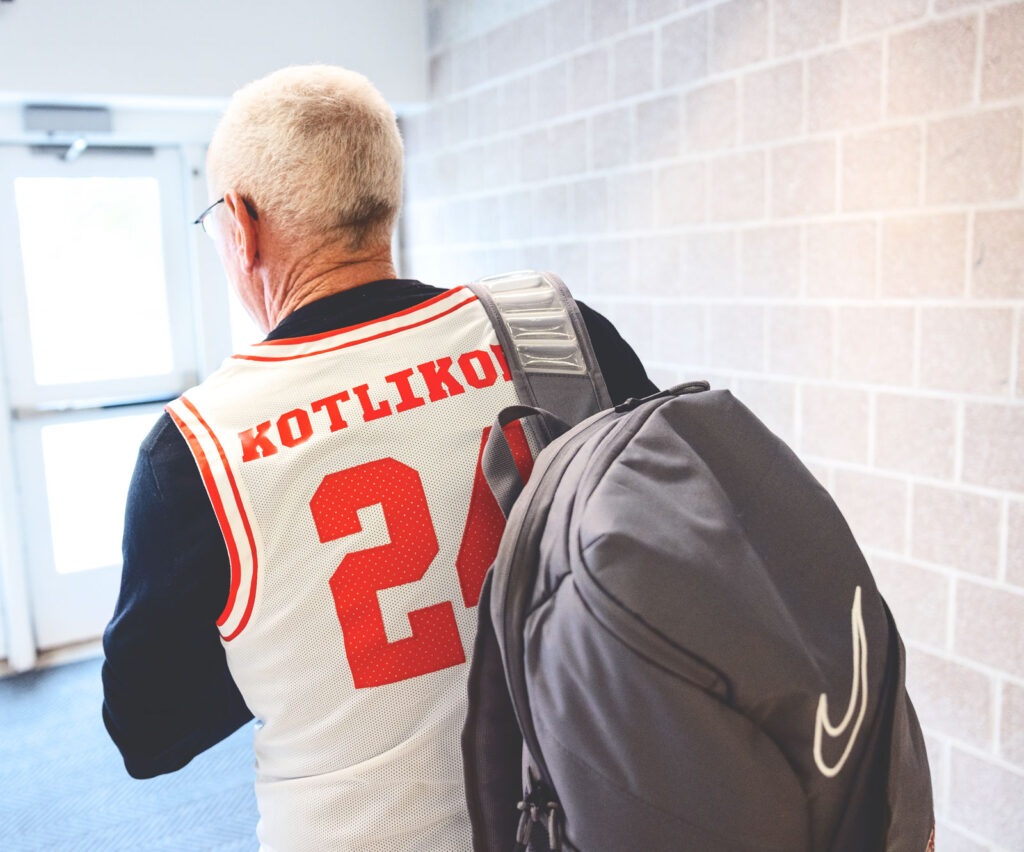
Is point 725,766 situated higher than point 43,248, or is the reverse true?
point 43,248

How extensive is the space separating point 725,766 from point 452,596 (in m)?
0.31

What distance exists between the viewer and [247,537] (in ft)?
2.66

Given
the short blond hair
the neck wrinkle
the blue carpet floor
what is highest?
the short blond hair

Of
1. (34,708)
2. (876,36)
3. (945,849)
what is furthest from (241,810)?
(876,36)

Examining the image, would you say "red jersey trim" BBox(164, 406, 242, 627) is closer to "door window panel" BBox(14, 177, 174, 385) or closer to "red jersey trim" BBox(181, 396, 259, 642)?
"red jersey trim" BBox(181, 396, 259, 642)

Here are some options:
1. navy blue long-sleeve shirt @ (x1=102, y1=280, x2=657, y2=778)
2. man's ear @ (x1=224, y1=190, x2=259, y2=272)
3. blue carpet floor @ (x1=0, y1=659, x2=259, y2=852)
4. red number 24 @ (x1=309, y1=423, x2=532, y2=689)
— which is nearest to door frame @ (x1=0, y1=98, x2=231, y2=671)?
blue carpet floor @ (x1=0, y1=659, x2=259, y2=852)

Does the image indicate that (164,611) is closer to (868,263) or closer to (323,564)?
(323,564)

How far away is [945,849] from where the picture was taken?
1.87 m

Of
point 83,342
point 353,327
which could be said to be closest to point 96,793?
point 83,342

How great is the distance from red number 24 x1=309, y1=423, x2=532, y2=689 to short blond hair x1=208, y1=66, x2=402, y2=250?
0.95 ft

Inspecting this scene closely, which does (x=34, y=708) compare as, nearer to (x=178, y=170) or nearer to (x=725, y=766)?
(x=178, y=170)

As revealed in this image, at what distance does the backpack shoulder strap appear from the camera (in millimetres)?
926

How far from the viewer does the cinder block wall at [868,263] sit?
5.50ft

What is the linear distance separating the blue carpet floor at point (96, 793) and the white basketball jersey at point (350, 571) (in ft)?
5.58
